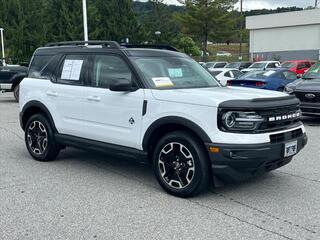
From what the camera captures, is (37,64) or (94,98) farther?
(37,64)

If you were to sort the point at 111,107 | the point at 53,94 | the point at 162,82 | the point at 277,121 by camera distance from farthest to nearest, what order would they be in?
1. the point at 53,94
2. the point at 111,107
3. the point at 162,82
4. the point at 277,121

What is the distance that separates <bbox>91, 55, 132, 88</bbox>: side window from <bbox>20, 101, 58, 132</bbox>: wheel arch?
1.10 m

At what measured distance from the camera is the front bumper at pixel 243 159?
4.62m

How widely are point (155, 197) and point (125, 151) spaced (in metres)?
0.79

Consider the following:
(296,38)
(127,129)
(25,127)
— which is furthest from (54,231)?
(296,38)

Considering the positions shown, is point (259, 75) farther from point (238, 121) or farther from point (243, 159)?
point (243, 159)

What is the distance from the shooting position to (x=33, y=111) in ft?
23.4

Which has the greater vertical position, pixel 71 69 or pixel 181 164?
pixel 71 69

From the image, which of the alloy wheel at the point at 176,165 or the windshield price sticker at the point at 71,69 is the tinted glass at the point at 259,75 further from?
the alloy wheel at the point at 176,165

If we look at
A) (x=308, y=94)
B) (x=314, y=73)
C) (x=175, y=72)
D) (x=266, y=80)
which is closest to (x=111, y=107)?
(x=175, y=72)

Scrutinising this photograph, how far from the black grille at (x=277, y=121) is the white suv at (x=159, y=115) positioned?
0.01 metres

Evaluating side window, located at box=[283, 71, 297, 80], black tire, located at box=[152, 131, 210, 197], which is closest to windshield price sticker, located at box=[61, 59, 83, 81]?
black tire, located at box=[152, 131, 210, 197]

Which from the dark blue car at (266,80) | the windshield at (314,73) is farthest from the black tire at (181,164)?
the dark blue car at (266,80)

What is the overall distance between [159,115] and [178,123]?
0.95ft
